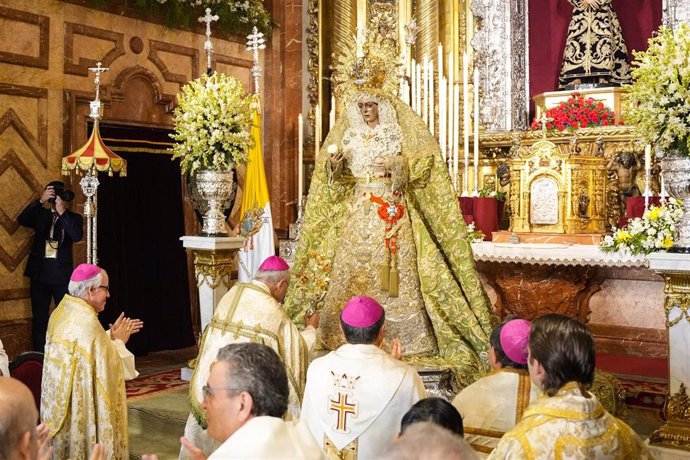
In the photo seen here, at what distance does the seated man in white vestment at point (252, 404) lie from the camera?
234 centimetres

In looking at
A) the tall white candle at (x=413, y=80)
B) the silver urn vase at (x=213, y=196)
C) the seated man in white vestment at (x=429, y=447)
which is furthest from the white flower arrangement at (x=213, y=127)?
the seated man in white vestment at (x=429, y=447)

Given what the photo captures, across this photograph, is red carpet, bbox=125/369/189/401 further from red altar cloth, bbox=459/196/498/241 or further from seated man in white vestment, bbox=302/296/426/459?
seated man in white vestment, bbox=302/296/426/459

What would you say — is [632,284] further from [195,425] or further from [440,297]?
[195,425]

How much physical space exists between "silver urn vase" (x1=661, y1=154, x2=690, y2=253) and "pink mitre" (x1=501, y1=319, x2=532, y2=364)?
7.75 ft

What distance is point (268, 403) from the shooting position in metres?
2.42

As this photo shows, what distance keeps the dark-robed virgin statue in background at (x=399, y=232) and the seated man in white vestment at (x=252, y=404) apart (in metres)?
4.07

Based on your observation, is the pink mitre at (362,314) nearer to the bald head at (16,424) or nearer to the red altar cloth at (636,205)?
the bald head at (16,424)

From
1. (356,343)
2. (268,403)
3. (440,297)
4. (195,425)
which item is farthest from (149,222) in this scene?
(268,403)

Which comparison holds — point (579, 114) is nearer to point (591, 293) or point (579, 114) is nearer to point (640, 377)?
point (591, 293)

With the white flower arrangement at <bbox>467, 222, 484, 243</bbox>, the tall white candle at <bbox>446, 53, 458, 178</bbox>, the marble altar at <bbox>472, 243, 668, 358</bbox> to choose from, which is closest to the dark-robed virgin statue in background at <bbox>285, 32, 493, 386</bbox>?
the marble altar at <bbox>472, 243, 668, 358</bbox>

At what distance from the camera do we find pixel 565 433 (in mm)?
2543

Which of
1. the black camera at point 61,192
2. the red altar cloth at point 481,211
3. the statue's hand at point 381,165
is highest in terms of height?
the statue's hand at point 381,165

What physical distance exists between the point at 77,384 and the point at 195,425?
0.89m

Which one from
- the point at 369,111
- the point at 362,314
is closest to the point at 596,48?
the point at 369,111
